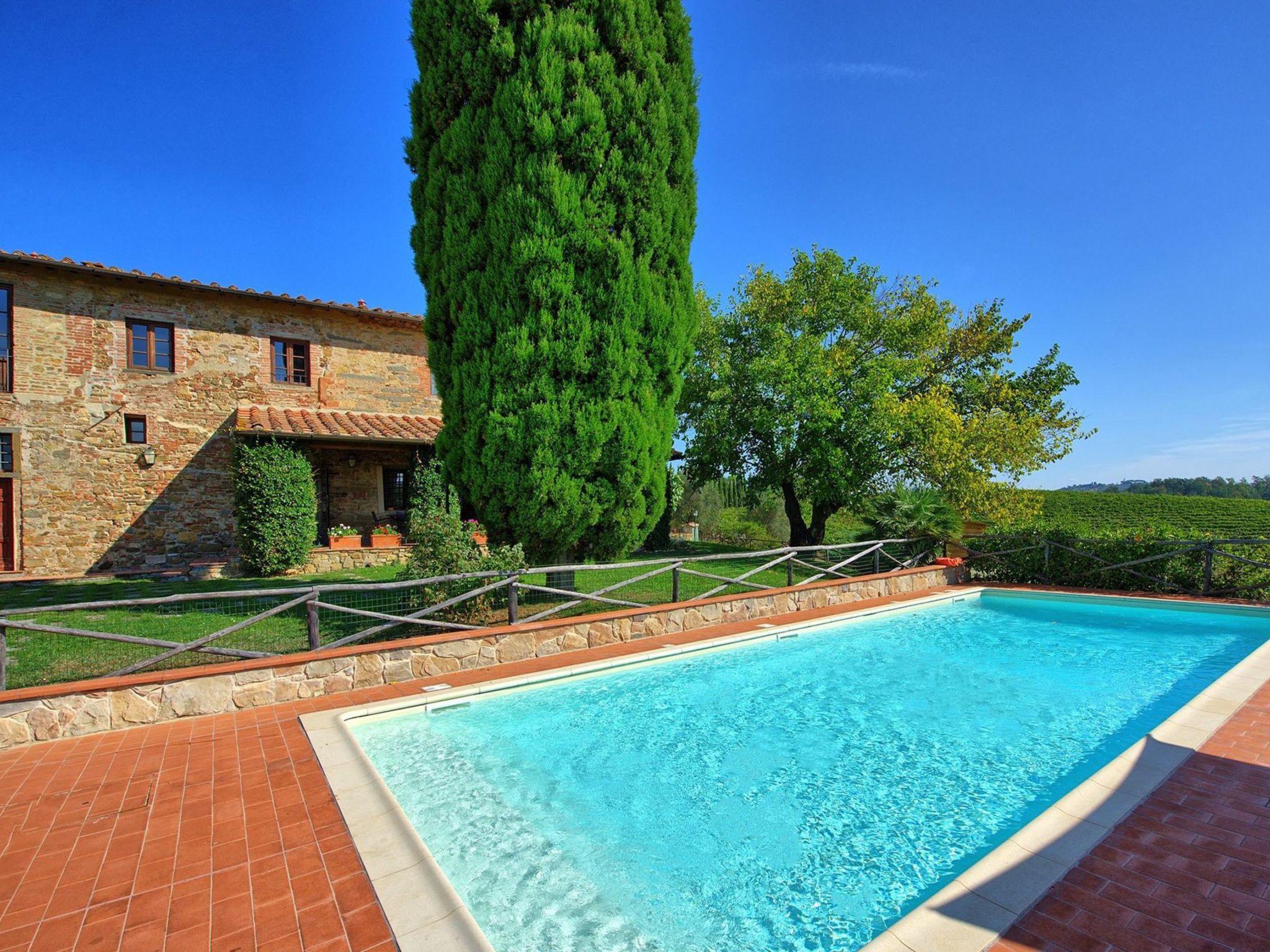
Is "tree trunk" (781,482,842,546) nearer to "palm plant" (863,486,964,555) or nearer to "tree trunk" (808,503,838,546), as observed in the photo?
"tree trunk" (808,503,838,546)

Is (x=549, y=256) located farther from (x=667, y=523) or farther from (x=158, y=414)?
(x=667, y=523)

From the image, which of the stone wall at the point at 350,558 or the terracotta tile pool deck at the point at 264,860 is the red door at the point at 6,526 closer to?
the stone wall at the point at 350,558

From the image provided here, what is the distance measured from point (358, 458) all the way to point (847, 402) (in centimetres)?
1327

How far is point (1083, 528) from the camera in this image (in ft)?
43.6

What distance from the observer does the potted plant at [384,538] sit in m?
14.6

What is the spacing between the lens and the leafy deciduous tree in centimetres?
1561

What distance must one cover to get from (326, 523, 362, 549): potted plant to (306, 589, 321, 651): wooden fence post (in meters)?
8.92

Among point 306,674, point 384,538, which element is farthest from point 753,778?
point 384,538

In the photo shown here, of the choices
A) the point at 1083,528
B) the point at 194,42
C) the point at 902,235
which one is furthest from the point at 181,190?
the point at 1083,528

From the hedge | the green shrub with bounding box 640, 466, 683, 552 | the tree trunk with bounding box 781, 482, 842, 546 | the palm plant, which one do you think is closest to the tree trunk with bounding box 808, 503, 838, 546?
the tree trunk with bounding box 781, 482, 842, 546

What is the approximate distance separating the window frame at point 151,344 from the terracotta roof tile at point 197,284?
1.02 metres

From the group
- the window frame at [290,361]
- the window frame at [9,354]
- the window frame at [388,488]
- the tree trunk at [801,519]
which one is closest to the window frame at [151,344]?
the window frame at [9,354]

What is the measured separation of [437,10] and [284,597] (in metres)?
9.50

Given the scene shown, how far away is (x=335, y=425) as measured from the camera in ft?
47.2
